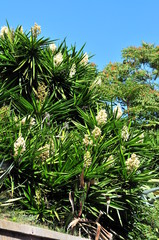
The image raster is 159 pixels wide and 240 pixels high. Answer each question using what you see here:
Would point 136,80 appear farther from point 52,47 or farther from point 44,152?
point 44,152

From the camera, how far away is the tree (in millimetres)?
22703

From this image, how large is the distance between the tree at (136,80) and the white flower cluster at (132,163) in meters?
13.1

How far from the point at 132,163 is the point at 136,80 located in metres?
19.7

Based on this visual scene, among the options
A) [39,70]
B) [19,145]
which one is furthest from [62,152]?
[39,70]

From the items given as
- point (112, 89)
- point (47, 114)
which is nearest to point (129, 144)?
point (47, 114)

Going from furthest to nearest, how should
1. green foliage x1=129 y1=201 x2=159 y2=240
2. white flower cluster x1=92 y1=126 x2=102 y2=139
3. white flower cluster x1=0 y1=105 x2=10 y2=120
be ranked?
green foliage x1=129 y1=201 x2=159 y2=240 < white flower cluster x1=92 y1=126 x2=102 y2=139 < white flower cluster x1=0 y1=105 x2=10 y2=120

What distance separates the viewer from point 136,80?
89.9 ft

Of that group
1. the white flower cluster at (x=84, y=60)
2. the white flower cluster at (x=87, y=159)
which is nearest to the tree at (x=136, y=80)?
the white flower cluster at (x=84, y=60)

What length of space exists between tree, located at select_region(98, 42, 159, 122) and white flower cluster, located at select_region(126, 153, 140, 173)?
43.0 ft

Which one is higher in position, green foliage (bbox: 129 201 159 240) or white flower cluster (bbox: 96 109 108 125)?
white flower cluster (bbox: 96 109 108 125)

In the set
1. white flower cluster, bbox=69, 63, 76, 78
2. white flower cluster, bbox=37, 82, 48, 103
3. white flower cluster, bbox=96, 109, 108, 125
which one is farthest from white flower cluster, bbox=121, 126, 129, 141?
white flower cluster, bbox=69, 63, 76, 78

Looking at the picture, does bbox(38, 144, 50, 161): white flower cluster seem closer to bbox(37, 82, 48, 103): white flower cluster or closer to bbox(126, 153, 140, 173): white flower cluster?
bbox(126, 153, 140, 173): white flower cluster

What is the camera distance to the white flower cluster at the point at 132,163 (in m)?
8.17

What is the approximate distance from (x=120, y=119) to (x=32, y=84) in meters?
2.46
